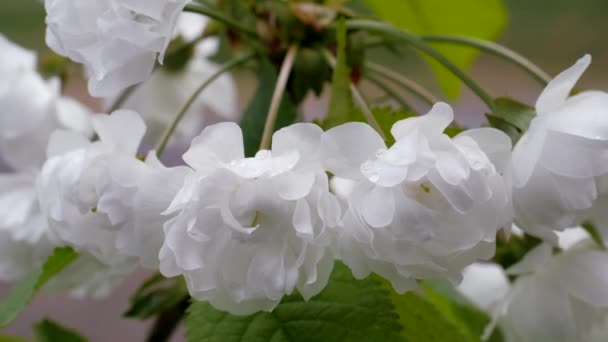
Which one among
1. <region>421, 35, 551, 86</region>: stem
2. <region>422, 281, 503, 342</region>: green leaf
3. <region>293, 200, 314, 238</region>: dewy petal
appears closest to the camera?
<region>293, 200, 314, 238</region>: dewy petal

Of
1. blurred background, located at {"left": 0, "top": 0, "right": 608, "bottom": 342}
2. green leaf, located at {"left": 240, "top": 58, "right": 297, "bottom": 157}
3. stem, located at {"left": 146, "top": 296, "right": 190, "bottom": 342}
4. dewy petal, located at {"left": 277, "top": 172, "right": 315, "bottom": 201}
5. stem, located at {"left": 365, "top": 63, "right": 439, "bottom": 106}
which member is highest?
dewy petal, located at {"left": 277, "top": 172, "right": 315, "bottom": 201}

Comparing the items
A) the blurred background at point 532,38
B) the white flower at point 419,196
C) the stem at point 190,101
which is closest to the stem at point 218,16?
the stem at point 190,101

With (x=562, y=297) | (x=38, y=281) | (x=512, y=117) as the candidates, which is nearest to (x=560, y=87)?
(x=512, y=117)

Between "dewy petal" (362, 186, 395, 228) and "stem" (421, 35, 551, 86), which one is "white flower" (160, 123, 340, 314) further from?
"stem" (421, 35, 551, 86)

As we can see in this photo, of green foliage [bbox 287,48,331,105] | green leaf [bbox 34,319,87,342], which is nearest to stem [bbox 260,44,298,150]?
green foliage [bbox 287,48,331,105]

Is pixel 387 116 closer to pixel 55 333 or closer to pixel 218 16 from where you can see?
pixel 218 16

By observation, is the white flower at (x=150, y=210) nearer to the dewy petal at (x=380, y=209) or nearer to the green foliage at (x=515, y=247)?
the dewy petal at (x=380, y=209)
